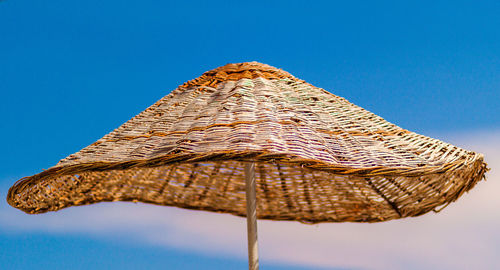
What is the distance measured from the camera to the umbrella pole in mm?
2189

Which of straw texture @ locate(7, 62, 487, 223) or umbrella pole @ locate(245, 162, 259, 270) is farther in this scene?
umbrella pole @ locate(245, 162, 259, 270)

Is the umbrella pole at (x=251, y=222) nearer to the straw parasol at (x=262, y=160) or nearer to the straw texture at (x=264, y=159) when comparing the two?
the straw parasol at (x=262, y=160)

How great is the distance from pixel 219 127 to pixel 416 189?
1.05 m

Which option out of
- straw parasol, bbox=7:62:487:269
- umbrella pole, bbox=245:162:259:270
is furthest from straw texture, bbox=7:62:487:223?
umbrella pole, bbox=245:162:259:270

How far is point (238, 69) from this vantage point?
6.91 ft

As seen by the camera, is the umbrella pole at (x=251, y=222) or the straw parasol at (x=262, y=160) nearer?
the straw parasol at (x=262, y=160)

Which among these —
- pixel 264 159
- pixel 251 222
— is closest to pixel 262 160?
pixel 264 159

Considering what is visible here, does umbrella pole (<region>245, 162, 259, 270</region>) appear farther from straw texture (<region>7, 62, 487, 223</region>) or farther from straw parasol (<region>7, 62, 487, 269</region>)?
straw texture (<region>7, 62, 487, 223</region>)

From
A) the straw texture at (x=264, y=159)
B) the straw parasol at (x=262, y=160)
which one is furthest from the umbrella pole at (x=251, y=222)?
the straw texture at (x=264, y=159)

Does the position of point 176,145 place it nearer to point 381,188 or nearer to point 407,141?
point 407,141

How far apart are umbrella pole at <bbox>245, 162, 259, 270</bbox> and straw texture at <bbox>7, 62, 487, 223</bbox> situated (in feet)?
1.13

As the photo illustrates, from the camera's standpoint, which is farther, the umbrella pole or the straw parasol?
the umbrella pole

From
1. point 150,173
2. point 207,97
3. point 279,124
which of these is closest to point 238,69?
point 207,97

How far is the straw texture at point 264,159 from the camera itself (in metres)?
1.56
